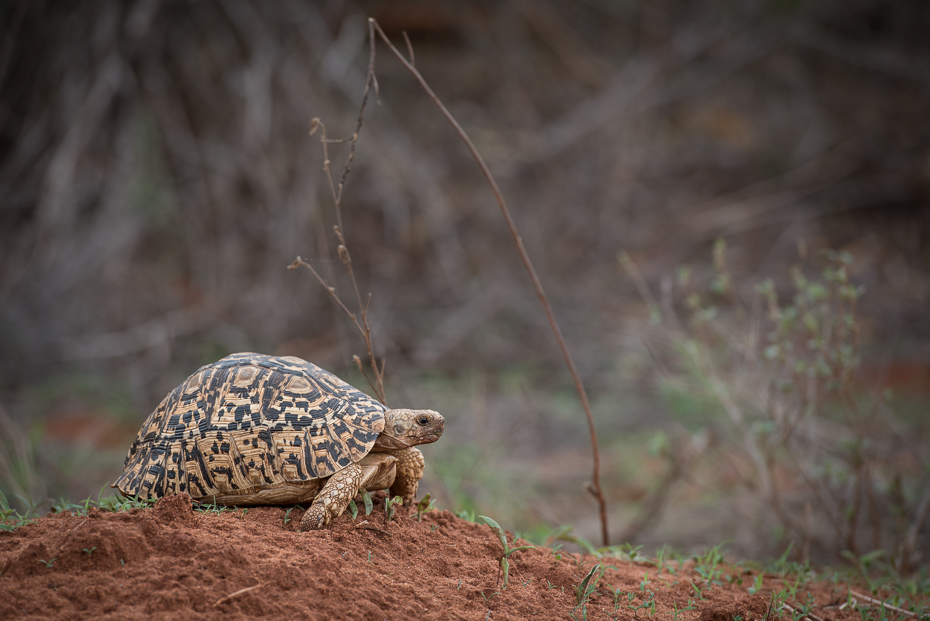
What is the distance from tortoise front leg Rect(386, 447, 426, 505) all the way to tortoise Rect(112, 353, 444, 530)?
74 mm

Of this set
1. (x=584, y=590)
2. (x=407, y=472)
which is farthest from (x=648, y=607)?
(x=407, y=472)

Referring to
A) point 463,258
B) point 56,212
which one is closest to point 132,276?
point 56,212

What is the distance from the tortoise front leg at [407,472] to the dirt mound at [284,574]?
170mm

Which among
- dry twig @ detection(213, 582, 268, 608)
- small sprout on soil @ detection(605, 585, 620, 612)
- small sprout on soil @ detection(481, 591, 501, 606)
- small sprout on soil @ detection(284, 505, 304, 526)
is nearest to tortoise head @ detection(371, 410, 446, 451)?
small sprout on soil @ detection(284, 505, 304, 526)

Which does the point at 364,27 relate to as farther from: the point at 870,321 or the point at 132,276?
the point at 870,321

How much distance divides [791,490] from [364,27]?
7.46m

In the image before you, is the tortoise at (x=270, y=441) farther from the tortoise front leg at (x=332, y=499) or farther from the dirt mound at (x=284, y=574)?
the dirt mound at (x=284, y=574)

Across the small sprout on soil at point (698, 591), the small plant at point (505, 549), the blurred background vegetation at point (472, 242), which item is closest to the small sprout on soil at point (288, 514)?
the small plant at point (505, 549)

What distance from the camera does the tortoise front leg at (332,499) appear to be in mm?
2252

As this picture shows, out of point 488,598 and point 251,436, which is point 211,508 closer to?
point 251,436

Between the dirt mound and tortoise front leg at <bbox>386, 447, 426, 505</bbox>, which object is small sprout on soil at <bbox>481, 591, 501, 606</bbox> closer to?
the dirt mound

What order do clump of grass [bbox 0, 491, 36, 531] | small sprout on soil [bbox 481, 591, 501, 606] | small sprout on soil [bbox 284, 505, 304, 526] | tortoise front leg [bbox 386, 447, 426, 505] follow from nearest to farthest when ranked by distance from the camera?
small sprout on soil [bbox 481, 591, 501, 606], clump of grass [bbox 0, 491, 36, 531], small sprout on soil [bbox 284, 505, 304, 526], tortoise front leg [bbox 386, 447, 426, 505]

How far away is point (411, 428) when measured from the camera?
2428 mm

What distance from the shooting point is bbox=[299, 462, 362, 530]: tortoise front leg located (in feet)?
7.39
